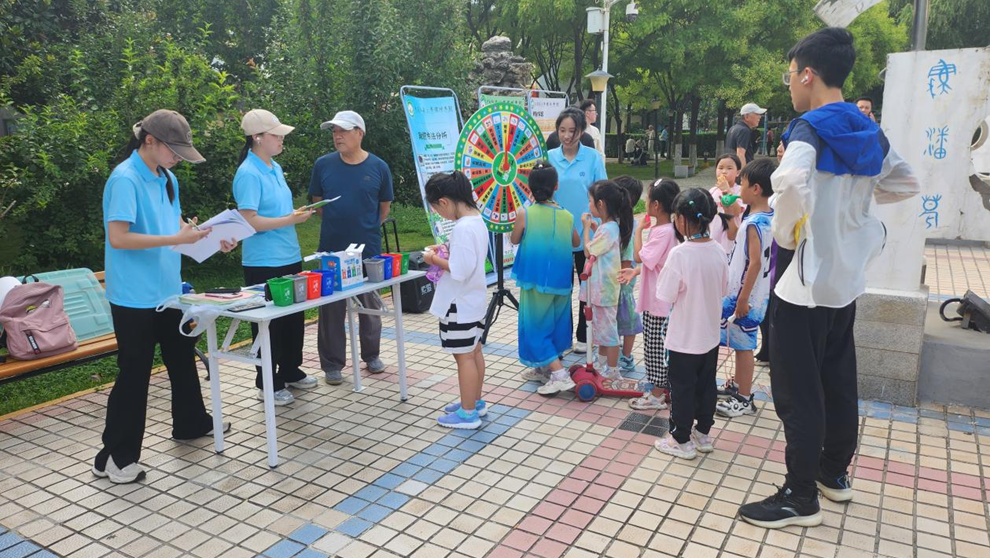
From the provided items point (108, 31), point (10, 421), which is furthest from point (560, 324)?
point (108, 31)

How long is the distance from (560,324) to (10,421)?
142 inches

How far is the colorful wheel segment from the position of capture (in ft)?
18.3

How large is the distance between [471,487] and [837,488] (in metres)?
1.78

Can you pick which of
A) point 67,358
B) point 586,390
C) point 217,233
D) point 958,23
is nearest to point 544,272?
point 586,390

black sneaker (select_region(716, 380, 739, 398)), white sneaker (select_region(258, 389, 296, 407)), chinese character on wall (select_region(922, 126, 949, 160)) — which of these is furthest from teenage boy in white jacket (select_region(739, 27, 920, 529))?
white sneaker (select_region(258, 389, 296, 407))

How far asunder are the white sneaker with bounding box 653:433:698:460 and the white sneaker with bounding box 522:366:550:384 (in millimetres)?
1233

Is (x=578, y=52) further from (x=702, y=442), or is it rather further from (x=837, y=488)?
(x=837, y=488)

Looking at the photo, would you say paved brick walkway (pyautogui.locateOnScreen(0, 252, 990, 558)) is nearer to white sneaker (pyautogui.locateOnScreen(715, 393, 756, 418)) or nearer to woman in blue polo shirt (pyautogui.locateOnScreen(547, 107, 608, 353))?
white sneaker (pyautogui.locateOnScreen(715, 393, 756, 418))

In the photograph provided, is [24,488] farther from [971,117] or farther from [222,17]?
[222,17]

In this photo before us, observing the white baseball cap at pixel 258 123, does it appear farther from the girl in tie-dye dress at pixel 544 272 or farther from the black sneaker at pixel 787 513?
the black sneaker at pixel 787 513

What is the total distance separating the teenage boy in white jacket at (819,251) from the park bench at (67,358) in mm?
3744

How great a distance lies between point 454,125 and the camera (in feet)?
23.9

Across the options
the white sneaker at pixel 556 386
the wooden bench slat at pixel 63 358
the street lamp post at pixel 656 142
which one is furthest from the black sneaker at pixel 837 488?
the street lamp post at pixel 656 142

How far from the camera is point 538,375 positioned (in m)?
5.04
